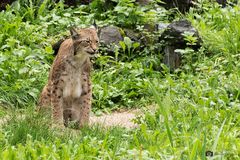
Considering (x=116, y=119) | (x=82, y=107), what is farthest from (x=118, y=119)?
(x=82, y=107)

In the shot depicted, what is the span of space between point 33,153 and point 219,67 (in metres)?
4.89

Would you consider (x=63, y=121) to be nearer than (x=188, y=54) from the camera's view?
Yes

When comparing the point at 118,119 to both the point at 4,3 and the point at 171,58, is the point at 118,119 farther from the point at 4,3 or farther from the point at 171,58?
the point at 4,3

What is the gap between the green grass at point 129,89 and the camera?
20.9 feet

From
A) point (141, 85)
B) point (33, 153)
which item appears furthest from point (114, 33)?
point (33, 153)

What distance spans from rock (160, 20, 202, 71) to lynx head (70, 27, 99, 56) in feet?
9.40

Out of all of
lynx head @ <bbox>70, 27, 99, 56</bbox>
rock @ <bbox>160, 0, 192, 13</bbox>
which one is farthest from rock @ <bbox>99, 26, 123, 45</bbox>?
lynx head @ <bbox>70, 27, 99, 56</bbox>

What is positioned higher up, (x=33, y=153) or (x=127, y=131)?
(x=33, y=153)

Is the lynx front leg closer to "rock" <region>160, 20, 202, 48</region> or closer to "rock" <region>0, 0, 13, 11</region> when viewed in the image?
"rock" <region>160, 20, 202, 48</region>

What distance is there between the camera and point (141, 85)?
33.6 ft

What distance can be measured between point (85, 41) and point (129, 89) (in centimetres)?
231

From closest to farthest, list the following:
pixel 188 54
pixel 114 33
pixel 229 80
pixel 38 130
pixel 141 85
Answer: pixel 38 130 < pixel 229 80 < pixel 141 85 < pixel 188 54 < pixel 114 33

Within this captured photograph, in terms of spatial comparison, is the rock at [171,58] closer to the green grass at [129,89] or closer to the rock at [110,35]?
the green grass at [129,89]

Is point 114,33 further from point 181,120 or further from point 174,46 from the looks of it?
point 181,120
